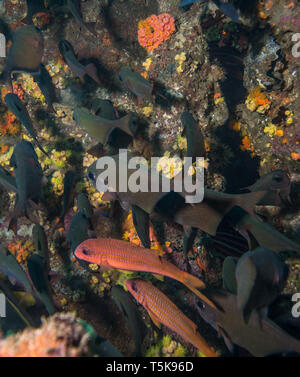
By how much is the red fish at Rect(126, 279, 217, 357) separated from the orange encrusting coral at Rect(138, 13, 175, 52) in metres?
4.43

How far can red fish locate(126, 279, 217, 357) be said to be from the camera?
2.65 meters

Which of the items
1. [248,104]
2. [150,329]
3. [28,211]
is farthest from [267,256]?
[248,104]

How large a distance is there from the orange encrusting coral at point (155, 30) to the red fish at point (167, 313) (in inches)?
175

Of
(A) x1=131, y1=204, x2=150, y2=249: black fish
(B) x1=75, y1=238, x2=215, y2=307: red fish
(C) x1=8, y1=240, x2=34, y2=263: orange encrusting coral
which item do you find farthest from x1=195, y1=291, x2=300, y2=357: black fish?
(C) x1=8, y1=240, x2=34, y2=263: orange encrusting coral

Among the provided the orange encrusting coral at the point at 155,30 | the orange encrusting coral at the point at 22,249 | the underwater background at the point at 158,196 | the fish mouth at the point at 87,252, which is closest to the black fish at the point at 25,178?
the underwater background at the point at 158,196

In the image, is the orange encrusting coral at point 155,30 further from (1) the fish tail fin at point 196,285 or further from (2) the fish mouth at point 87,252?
(1) the fish tail fin at point 196,285

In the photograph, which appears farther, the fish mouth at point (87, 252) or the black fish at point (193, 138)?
the black fish at point (193, 138)

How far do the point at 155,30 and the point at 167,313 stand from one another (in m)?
5.00

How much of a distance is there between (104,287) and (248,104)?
416 centimetres

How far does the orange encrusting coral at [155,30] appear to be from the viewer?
5.00 meters

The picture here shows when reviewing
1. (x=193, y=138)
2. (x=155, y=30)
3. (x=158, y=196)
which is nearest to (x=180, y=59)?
(x=155, y=30)

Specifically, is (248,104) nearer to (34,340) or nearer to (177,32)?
(177,32)

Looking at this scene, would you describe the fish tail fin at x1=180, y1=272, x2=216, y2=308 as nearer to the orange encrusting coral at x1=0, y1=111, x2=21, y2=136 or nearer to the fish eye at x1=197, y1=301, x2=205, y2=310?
the fish eye at x1=197, y1=301, x2=205, y2=310

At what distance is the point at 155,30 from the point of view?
5074mm
